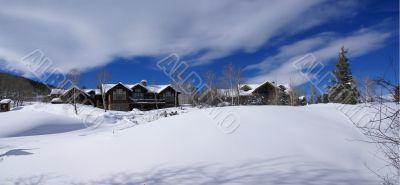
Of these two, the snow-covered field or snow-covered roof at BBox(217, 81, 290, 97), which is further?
snow-covered roof at BBox(217, 81, 290, 97)

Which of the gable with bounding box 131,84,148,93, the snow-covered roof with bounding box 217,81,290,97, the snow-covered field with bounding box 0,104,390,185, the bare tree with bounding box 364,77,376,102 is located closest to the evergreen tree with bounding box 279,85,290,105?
the snow-covered roof with bounding box 217,81,290,97

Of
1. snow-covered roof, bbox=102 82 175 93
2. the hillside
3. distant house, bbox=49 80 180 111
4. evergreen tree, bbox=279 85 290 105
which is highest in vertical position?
the hillside

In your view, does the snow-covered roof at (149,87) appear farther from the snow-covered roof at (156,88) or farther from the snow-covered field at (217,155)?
the snow-covered field at (217,155)

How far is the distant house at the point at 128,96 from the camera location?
49625 millimetres

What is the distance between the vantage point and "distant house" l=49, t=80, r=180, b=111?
49.6m

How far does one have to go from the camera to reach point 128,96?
50281 mm

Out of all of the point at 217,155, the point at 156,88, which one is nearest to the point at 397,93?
the point at 217,155

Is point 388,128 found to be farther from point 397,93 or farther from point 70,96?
point 70,96

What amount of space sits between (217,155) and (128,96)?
44.9m

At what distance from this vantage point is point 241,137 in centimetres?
733

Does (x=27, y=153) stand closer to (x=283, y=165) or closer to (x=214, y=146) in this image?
(x=214, y=146)

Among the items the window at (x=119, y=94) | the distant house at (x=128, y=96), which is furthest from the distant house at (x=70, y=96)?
the window at (x=119, y=94)

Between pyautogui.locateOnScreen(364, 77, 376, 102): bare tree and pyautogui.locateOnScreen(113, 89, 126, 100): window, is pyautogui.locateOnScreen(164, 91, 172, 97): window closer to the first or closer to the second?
pyautogui.locateOnScreen(113, 89, 126, 100): window

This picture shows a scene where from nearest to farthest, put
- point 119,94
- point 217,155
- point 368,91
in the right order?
point 368,91, point 217,155, point 119,94
